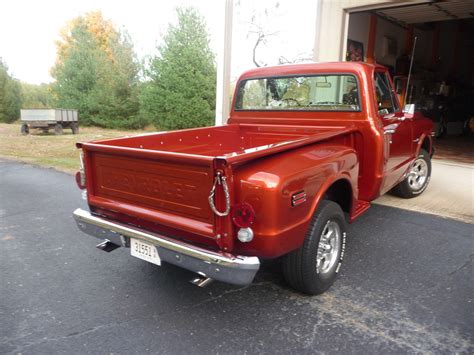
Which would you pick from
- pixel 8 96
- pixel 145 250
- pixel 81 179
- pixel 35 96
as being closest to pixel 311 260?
pixel 145 250

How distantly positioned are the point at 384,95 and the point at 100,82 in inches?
938

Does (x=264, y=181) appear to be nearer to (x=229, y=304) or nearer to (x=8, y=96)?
(x=229, y=304)

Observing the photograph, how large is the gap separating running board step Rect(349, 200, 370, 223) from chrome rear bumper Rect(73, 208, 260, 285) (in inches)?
60.6

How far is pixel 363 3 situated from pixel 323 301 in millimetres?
7613

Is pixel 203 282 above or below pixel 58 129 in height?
above

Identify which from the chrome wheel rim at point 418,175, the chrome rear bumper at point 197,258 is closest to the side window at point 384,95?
the chrome wheel rim at point 418,175

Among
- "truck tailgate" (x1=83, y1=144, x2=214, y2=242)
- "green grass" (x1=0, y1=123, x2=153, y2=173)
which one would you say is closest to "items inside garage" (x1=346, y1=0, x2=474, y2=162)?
"truck tailgate" (x1=83, y1=144, x2=214, y2=242)

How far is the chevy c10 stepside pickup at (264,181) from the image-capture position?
2.37m

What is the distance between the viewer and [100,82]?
2494cm

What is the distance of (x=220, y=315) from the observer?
2812 mm

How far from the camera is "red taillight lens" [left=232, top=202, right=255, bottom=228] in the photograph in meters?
2.30

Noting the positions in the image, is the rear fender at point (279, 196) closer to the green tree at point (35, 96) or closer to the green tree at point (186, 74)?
the green tree at point (186, 74)

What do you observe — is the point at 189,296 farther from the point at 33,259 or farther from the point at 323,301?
the point at 33,259

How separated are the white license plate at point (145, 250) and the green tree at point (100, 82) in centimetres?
2294
